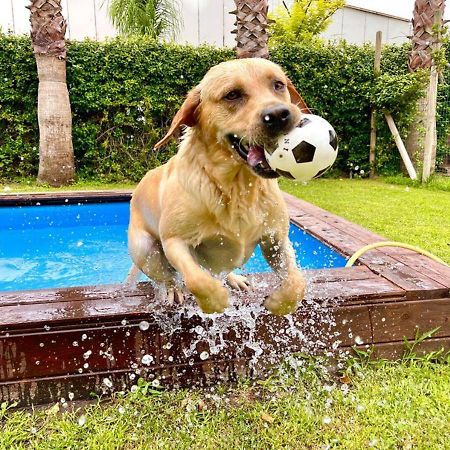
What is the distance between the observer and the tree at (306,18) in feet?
55.3

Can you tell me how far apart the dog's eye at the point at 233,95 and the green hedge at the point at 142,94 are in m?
9.17

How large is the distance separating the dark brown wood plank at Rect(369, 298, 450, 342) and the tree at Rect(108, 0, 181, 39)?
15.4 metres

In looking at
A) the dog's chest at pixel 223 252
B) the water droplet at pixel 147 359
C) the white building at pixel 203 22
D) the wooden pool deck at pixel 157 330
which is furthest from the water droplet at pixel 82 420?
the white building at pixel 203 22

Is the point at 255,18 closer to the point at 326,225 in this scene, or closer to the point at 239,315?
the point at 326,225

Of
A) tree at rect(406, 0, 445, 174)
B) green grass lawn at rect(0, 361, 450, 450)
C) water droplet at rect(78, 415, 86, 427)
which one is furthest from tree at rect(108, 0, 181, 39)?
water droplet at rect(78, 415, 86, 427)

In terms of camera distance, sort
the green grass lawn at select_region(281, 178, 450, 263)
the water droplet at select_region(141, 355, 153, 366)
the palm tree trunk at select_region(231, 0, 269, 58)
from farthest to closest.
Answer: the palm tree trunk at select_region(231, 0, 269, 58)
the green grass lawn at select_region(281, 178, 450, 263)
the water droplet at select_region(141, 355, 153, 366)

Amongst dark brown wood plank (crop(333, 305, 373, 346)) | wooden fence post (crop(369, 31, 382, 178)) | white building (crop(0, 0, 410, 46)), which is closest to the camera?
dark brown wood plank (crop(333, 305, 373, 346))

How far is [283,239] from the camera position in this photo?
114 inches

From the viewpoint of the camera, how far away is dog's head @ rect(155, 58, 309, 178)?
227 cm

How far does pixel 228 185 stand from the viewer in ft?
8.69

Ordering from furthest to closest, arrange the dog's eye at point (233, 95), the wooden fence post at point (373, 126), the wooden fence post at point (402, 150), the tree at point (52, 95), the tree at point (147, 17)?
1. the tree at point (147, 17)
2. the wooden fence post at point (373, 126)
3. the wooden fence post at point (402, 150)
4. the tree at point (52, 95)
5. the dog's eye at point (233, 95)

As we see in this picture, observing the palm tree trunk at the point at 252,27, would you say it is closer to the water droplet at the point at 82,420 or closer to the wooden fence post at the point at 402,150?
the wooden fence post at the point at 402,150

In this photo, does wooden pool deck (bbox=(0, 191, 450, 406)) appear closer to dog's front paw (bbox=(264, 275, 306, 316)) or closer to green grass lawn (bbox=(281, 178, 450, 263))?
dog's front paw (bbox=(264, 275, 306, 316))

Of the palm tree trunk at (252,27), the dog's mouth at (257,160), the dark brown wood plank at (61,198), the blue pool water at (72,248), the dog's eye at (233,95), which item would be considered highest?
the palm tree trunk at (252,27)
